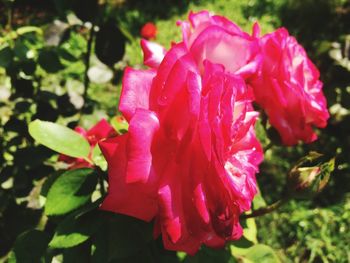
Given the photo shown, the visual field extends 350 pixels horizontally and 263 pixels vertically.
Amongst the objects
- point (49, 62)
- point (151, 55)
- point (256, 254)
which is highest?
point (151, 55)

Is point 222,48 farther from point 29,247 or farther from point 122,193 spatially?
point 29,247

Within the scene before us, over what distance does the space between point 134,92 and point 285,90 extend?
0.32m

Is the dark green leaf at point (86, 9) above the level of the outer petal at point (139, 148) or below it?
above

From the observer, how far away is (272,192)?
1966 mm

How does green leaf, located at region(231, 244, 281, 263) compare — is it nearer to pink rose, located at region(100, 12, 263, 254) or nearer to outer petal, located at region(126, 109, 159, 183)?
pink rose, located at region(100, 12, 263, 254)

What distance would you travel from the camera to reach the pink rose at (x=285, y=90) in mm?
744

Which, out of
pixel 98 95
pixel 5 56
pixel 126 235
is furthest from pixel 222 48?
pixel 98 95

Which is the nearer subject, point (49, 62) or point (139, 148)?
point (139, 148)

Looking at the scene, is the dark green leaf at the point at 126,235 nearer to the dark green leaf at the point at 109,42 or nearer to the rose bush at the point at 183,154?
the rose bush at the point at 183,154

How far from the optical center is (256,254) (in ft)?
2.96

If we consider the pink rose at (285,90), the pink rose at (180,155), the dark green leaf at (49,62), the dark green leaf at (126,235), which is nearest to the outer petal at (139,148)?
the pink rose at (180,155)

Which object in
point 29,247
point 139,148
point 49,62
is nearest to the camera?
point 139,148

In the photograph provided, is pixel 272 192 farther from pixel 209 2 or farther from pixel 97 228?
pixel 209 2

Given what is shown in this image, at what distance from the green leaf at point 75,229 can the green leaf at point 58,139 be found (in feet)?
0.36
